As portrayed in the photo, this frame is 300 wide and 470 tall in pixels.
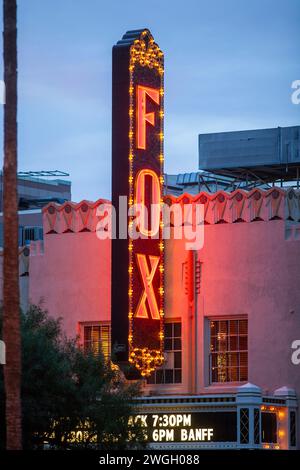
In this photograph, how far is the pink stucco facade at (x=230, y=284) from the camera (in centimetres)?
3641

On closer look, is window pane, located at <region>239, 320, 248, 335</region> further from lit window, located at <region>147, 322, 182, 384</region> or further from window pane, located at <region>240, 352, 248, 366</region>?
lit window, located at <region>147, 322, 182, 384</region>

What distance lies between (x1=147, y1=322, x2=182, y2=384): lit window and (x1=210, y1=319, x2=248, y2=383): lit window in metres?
0.94

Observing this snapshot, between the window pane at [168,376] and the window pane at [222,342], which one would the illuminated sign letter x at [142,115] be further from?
the window pane at [168,376]

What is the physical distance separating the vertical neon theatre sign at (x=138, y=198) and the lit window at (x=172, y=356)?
71 centimetres

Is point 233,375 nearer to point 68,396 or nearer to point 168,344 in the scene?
point 168,344

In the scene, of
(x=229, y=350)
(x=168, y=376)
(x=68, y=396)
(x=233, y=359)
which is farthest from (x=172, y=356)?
(x=68, y=396)

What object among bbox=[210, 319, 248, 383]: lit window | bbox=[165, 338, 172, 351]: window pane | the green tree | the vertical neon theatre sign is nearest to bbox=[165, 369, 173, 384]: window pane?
bbox=[165, 338, 172, 351]: window pane

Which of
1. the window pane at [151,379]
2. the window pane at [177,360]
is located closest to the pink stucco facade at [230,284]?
the window pane at [151,379]

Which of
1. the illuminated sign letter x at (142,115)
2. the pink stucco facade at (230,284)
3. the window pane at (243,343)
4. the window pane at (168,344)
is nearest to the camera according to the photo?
the pink stucco facade at (230,284)

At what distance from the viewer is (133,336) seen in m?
36.3

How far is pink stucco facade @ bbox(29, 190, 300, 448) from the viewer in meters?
36.4

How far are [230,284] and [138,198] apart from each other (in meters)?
3.31

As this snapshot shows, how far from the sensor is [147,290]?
3703 centimetres
